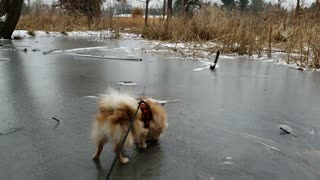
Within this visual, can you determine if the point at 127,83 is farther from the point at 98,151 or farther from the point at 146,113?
the point at 98,151

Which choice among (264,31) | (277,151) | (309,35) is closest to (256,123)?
(277,151)

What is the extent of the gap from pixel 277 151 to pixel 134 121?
5.19 ft

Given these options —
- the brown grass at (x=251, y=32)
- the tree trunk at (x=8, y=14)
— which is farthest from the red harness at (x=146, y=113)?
the tree trunk at (x=8, y=14)

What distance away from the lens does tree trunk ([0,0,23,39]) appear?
54.3 ft

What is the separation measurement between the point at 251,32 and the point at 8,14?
33.9 ft

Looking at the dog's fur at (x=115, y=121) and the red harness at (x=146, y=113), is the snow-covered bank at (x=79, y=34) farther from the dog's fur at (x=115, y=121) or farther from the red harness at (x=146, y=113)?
the dog's fur at (x=115, y=121)

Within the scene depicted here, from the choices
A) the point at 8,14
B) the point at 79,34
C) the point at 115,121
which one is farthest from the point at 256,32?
the point at 79,34

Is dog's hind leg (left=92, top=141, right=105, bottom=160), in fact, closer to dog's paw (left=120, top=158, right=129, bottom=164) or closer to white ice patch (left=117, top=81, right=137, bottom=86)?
dog's paw (left=120, top=158, right=129, bottom=164)

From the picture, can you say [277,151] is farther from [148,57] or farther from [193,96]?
[148,57]

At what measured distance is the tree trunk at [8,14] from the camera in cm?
1655

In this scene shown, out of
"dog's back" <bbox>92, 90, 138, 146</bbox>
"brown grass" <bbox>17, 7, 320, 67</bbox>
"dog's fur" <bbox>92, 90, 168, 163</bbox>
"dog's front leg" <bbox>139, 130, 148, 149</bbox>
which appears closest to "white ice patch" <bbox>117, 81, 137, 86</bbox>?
"dog's front leg" <bbox>139, 130, 148, 149</bbox>

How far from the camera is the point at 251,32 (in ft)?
41.4

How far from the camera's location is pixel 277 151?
13.4 ft

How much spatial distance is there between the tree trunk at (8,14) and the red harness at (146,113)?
14.4 metres
